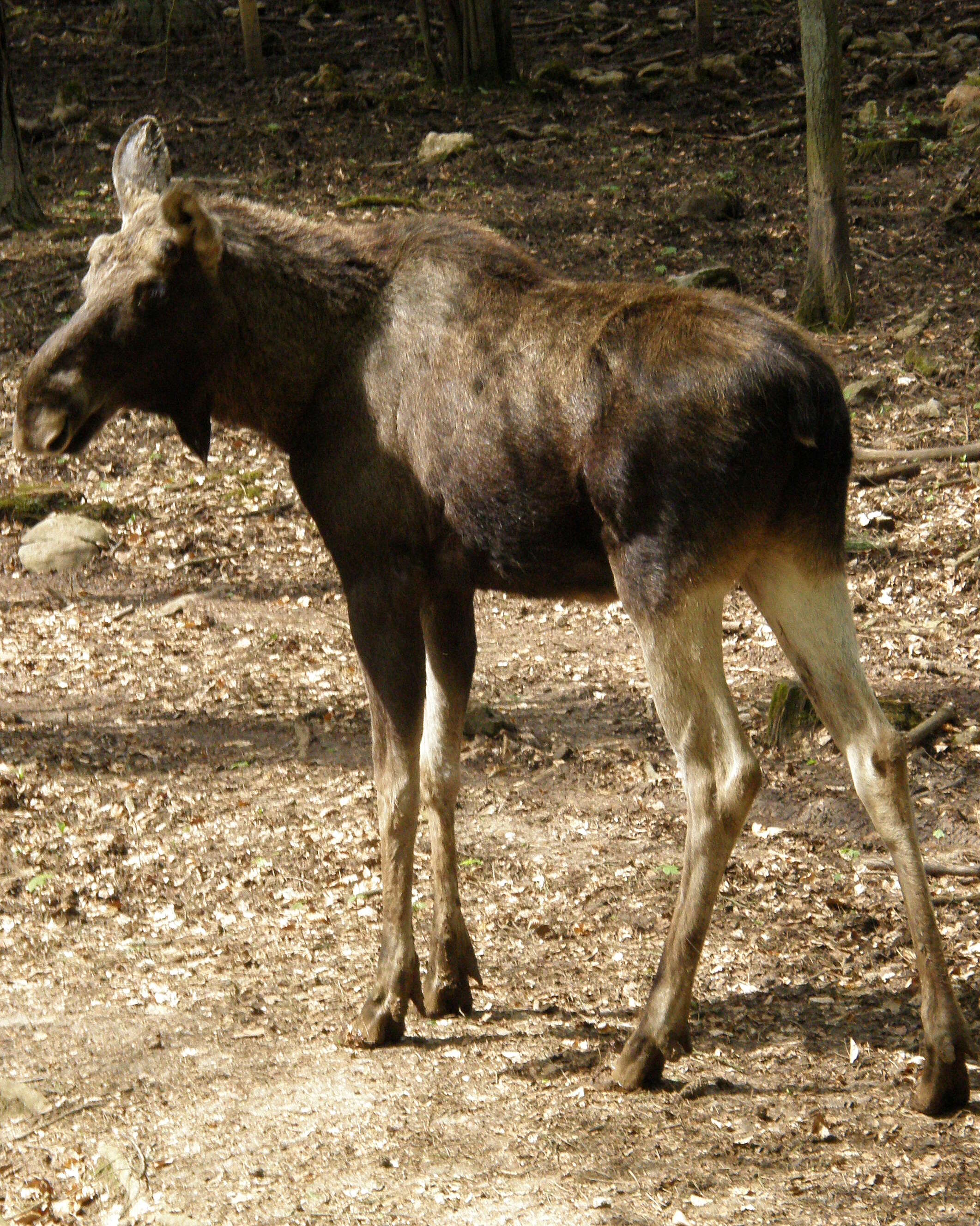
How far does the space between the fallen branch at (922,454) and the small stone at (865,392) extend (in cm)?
68

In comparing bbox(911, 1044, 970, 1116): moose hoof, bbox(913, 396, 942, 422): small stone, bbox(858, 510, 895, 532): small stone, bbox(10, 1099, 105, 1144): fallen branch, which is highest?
bbox(913, 396, 942, 422): small stone

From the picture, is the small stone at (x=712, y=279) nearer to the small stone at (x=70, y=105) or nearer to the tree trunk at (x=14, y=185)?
the tree trunk at (x=14, y=185)

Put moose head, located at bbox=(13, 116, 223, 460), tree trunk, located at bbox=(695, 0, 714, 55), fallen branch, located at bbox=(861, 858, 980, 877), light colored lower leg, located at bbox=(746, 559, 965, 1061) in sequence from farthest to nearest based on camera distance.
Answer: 1. tree trunk, located at bbox=(695, 0, 714, 55)
2. fallen branch, located at bbox=(861, 858, 980, 877)
3. moose head, located at bbox=(13, 116, 223, 460)
4. light colored lower leg, located at bbox=(746, 559, 965, 1061)

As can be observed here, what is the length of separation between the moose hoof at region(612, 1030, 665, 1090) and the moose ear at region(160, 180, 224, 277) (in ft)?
9.78

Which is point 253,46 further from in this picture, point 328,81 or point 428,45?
point 428,45

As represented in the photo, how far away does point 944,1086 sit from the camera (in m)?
3.73

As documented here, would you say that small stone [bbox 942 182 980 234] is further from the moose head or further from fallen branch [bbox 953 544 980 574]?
the moose head

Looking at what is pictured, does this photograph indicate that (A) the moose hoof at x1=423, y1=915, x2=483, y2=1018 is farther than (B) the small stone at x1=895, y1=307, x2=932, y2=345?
No

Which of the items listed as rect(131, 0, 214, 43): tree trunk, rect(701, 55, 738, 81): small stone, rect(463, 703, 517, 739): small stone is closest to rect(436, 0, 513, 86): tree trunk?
rect(701, 55, 738, 81): small stone

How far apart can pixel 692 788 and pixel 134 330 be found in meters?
2.49

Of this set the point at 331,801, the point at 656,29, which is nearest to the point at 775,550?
the point at 331,801

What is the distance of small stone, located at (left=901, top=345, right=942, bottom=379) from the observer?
10.5 metres

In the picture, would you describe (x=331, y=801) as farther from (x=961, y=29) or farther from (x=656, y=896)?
(x=961, y=29)

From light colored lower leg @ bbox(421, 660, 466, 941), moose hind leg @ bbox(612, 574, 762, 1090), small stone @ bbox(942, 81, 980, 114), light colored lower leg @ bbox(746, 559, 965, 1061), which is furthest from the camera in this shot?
small stone @ bbox(942, 81, 980, 114)
